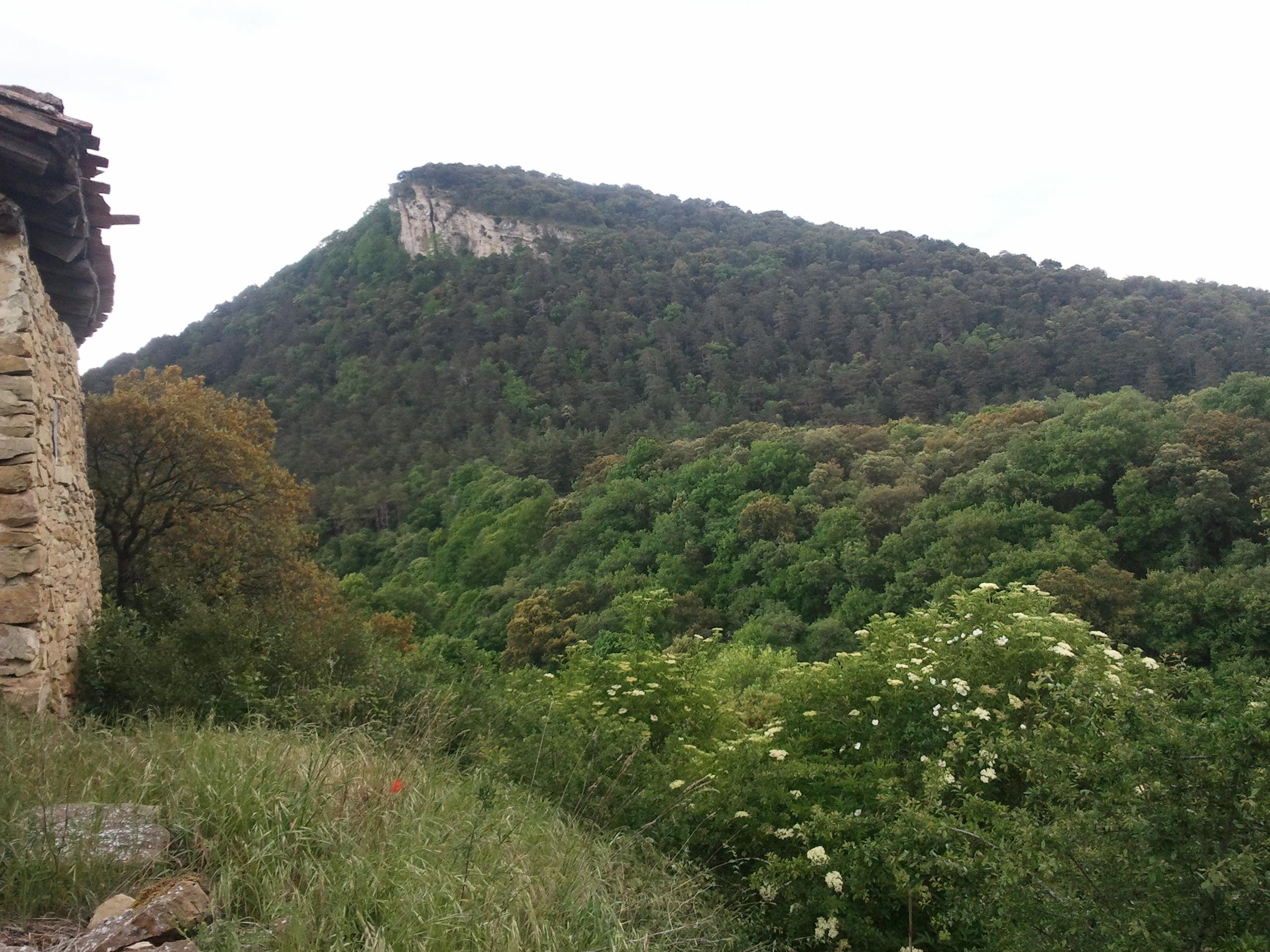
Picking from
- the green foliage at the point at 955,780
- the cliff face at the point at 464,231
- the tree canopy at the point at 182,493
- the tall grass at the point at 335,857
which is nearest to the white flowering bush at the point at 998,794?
the green foliage at the point at 955,780

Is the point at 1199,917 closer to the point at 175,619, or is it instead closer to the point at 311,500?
the point at 175,619

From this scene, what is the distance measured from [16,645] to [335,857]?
2989 millimetres

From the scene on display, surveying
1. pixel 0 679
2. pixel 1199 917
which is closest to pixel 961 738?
pixel 1199 917

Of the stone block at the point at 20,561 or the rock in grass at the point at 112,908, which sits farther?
the stone block at the point at 20,561

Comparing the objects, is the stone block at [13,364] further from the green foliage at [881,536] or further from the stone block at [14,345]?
the green foliage at [881,536]

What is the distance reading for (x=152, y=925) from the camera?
8.98 ft

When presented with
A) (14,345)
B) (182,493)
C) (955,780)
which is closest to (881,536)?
(182,493)

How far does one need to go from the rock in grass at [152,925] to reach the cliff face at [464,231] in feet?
257

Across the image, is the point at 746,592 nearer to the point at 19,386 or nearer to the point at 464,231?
the point at 19,386

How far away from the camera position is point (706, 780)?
18.8ft

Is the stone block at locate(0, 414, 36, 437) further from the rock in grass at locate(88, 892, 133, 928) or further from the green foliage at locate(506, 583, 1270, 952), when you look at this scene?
the green foliage at locate(506, 583, 1270, 952)

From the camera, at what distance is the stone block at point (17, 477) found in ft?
16.7

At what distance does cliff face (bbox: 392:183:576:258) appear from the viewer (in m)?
79.8

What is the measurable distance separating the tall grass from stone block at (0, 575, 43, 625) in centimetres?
62
